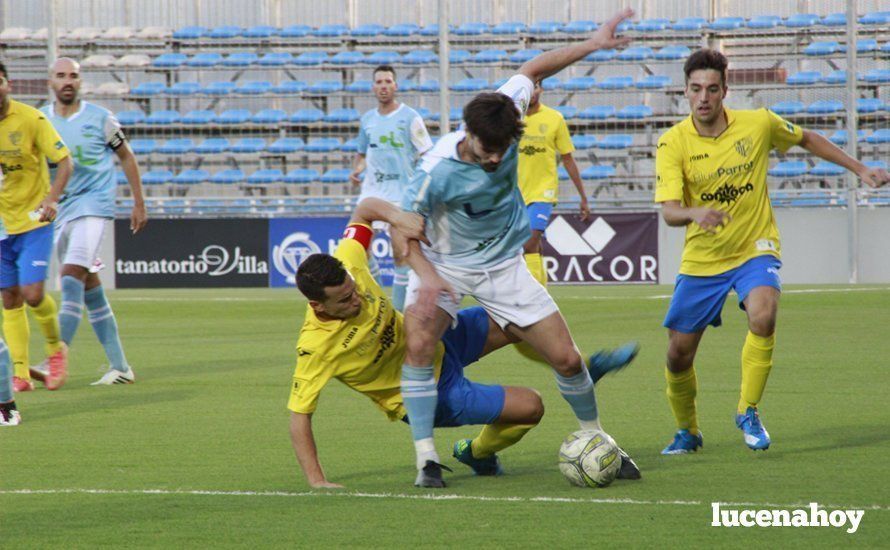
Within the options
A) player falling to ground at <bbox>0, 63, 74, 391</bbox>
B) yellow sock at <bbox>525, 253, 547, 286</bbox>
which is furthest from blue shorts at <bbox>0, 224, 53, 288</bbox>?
yellow sock at <bbox>525, 253, 547, 286</bbox>

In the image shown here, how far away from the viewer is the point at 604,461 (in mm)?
5457

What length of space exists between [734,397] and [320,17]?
67.1ft

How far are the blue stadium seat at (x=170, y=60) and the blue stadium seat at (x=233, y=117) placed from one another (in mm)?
1637

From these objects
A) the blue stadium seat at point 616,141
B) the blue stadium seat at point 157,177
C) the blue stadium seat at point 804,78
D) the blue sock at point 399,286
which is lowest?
the blue sock at point 399,286

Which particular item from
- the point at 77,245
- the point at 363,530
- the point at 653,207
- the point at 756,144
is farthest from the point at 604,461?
the point at 653,207

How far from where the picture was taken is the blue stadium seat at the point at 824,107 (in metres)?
23.1

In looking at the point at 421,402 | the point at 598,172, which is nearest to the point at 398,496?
the point at 421,402

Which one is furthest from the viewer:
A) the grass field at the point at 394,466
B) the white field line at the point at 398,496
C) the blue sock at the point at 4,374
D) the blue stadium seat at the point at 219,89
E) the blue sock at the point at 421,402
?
the blue stadium seat at the point at 219,89

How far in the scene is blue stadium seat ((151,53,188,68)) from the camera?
26.9 metres

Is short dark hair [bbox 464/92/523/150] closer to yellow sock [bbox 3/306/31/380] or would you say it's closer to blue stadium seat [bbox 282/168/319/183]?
yellow sock [bbox 3/306/31/380]

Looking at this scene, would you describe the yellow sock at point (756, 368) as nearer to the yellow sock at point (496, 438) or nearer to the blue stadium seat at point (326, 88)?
the yellow sock at point (496, 438)

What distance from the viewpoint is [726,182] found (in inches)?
256

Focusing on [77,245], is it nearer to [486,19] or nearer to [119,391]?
[119,391]

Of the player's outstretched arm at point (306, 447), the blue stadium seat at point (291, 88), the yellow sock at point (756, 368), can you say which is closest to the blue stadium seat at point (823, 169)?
the blue stadium seat at point (291, 88)
